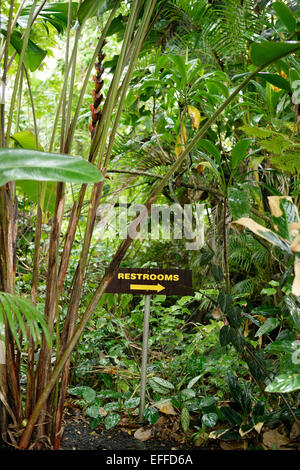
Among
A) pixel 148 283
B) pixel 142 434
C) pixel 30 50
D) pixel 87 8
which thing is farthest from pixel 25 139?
pixel 142 434

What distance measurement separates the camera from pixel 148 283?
5.57ft

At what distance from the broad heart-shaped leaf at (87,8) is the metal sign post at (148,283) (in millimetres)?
905

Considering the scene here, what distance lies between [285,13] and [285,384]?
3.04 ft

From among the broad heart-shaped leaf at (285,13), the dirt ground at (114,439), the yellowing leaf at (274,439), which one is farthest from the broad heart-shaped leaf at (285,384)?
the broad heart-shaped leaf at (285,13)

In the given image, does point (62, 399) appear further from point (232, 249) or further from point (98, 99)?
point (232, 249)

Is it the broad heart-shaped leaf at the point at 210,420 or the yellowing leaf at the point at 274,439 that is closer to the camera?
the yellowing leaf at the point at 274,439

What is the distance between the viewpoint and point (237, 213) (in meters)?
1.35

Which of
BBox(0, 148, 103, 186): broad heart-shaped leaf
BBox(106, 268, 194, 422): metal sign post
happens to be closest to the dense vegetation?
BBox(0, 148, 103, 186): broad heart-shaped leaf

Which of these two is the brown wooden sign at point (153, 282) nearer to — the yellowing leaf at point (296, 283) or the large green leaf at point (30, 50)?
the yellowing leaf at point (296, 283)

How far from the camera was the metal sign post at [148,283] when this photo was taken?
65.9 inches

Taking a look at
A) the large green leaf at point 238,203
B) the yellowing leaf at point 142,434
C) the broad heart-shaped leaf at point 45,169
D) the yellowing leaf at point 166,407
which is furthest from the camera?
the yellowing leaf at point 166,407

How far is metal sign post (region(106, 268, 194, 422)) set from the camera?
5.49 ft

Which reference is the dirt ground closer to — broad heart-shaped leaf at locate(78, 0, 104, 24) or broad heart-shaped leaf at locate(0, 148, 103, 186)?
broad heart-shaped leaf at locate(0, 148, 103, 186)

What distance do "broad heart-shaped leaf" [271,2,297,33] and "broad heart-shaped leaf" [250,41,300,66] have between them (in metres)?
0.17
